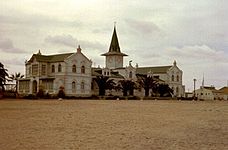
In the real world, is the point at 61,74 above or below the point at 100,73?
below

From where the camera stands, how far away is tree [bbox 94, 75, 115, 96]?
280 ft

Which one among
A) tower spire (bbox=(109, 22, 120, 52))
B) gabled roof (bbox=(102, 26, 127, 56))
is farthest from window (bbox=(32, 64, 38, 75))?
tower spire (bbox=(109, 22, 120, 52))

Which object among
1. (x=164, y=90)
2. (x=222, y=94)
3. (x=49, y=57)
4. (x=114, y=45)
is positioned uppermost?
(x=114, y=45)

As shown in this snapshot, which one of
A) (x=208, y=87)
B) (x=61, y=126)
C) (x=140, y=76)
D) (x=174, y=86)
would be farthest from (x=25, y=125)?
(x=208, y=87)

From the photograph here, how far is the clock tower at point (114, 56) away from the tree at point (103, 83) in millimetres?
17128

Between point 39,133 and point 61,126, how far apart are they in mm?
2759

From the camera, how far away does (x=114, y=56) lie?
347 ft

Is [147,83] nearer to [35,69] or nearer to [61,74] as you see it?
[61,74]

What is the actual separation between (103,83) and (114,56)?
21660 mm

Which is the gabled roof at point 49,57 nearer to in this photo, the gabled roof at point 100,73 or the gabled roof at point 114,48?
the gabled roof at point 100,73

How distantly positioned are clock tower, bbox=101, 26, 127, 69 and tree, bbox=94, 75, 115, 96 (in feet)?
56.2

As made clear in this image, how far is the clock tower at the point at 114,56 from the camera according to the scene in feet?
346

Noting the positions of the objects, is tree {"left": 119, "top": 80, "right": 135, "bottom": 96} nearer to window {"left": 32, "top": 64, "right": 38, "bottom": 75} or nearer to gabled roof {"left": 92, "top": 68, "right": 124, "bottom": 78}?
gabled roof {"left": 92, "top": 68, "right": 124, "bottom": 78}

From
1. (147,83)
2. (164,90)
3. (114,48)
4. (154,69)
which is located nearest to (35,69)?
(147,83)
